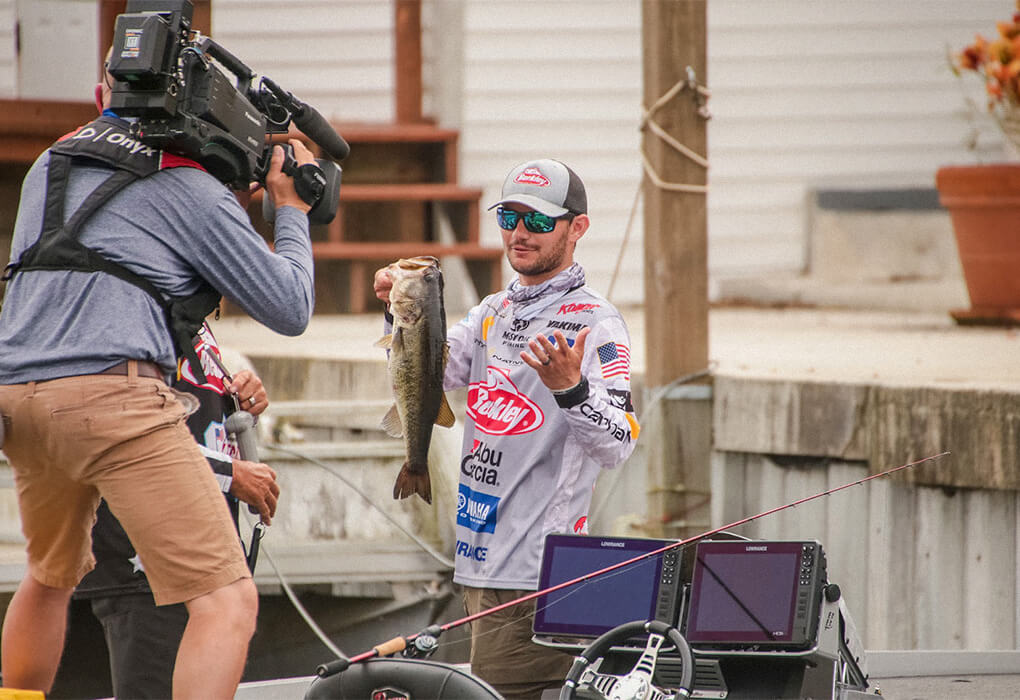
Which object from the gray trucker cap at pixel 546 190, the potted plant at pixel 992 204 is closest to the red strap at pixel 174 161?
the gray trucker cap at pixel 546 190

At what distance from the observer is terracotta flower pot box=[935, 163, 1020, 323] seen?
307 inches

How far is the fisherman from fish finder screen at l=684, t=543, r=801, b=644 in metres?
0.52

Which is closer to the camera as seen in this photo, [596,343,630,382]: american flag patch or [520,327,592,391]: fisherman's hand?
[520,327,592,391]: fisherman's hand

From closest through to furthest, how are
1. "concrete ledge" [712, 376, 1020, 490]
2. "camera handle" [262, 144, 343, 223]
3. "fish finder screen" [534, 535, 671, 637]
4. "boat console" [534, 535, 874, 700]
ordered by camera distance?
"boat console" [534, 535, 874, 700] < "fish finder screen" [534, 535, 671, 637] < "camera handle" [262, 144, 343, 223] < "concrete ledge" [712, 376, 1020, 490]

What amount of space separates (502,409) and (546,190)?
54cm

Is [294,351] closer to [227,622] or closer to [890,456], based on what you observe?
[890,456]

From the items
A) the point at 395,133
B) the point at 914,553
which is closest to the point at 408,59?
the point at 395,133

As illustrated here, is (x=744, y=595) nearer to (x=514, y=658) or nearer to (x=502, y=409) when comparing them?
(x=514, y=658)

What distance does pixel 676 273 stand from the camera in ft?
19.9

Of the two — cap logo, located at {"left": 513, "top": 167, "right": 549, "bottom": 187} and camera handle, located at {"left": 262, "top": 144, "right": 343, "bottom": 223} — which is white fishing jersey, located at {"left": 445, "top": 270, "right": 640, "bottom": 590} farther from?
camera handle, located at {"left": 262, "top": 144, "right": 343, "bottom": 223}

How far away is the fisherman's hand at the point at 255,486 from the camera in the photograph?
347cm

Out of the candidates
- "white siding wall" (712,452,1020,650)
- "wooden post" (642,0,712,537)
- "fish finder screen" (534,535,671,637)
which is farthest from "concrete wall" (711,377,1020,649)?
"fish finder screen" (534,535,671,637)

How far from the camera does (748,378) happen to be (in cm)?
606

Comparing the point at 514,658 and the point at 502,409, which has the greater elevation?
the point at 502,409
